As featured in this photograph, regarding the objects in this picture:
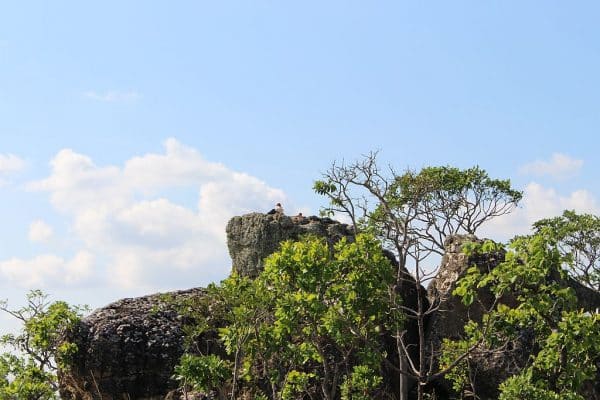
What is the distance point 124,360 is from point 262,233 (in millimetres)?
6562

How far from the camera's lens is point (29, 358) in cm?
2223

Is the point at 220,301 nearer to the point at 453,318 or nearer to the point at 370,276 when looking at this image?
the point at 370,276

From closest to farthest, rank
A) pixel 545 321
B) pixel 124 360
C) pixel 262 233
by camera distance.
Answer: pixel 545 321 < pixel 124 360 < pixel 262 233

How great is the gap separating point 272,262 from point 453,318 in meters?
7.58

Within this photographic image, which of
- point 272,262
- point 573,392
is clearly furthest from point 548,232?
point 272,262

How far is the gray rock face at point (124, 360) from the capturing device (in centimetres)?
2242

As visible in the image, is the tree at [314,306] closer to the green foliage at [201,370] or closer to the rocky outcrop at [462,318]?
the green foliage at [201,370]

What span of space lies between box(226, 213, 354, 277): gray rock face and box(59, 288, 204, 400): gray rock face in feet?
14.2

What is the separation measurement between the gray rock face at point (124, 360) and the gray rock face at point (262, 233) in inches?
170

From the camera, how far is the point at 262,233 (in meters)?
27.1

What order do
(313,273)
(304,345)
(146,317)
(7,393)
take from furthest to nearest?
(146,317)
(7,393)
(304,345)
(313,273)

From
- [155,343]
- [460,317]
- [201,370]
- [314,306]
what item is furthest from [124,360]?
[460,317]

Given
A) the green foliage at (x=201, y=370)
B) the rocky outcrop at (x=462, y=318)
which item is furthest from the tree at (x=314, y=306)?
the rocky outcrop at (x=462, y=318)

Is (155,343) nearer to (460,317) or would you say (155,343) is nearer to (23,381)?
(23,381)
